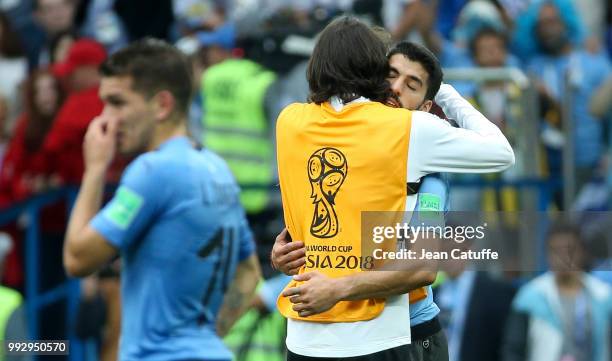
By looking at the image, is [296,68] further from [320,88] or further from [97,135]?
[320,88]

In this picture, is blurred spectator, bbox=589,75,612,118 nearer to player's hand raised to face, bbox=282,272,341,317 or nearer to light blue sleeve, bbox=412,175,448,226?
light blue sleeve, bbox=412,175,448,226

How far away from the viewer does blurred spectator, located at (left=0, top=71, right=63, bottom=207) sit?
1149 centimetres

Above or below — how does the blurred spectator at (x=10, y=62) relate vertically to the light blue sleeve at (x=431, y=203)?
below

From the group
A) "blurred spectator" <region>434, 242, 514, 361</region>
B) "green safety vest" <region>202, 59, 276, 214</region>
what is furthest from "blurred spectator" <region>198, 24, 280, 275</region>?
"blurred spectator" <region>434, 242, 514, 361</region>

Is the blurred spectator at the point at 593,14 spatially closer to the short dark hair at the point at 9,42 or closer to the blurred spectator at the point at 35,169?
the blurred spectator at the point at 35,169

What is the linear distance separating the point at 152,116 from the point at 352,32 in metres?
1.72

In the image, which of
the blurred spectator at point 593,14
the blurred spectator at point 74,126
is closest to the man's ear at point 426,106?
the blurred spectator at point 74,126

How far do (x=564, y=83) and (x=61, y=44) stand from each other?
15.5 ft

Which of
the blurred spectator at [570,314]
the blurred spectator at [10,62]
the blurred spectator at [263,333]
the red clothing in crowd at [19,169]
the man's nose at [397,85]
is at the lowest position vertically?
the blurred spectator at [263,333]

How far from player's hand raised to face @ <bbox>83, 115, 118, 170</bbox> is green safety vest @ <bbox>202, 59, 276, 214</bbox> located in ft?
14.0

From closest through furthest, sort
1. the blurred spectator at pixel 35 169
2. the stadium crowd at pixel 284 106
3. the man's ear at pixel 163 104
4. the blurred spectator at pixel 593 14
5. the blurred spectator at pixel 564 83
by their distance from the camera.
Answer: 1. the man's ear at pixel 163 104
2. the stadium crowd at pixel 284 106
3. the blurred spectator at pixel 564 83
4. the blurred spectator at pixel 35 169
5. the blurred spectator at pixel 593 14

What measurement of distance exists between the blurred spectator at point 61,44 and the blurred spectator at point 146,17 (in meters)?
0.56

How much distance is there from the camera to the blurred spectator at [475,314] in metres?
9.47

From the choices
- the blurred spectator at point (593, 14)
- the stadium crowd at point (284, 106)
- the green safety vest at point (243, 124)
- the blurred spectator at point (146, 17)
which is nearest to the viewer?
the stadium crowd at point (284, 106)
